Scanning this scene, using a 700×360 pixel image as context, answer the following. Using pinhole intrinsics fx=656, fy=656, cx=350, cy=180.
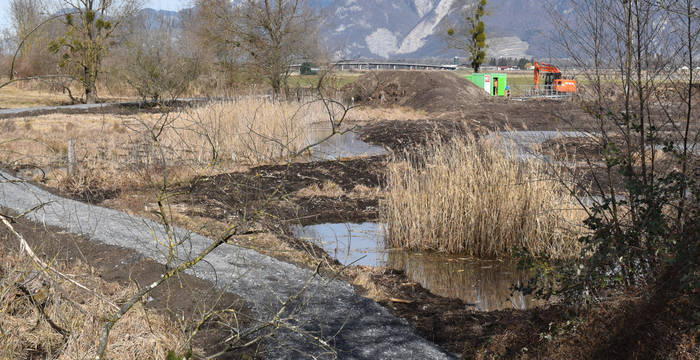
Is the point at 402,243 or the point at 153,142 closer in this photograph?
the point at 402,243

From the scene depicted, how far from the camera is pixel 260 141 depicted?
1331 centimetres

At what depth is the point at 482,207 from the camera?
7.23 m

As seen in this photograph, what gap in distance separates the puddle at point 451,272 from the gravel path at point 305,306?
21.1 inches

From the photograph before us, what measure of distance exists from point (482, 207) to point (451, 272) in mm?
802

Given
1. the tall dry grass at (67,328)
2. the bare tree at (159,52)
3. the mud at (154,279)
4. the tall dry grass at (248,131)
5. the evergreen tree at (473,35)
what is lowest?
the mud at (154,279)

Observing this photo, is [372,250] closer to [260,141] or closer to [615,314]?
[615,314]

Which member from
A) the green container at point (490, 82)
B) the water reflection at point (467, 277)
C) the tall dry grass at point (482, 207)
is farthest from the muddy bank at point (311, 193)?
the green container at point (490, 82)

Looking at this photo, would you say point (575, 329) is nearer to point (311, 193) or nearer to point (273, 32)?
point (311, 193)

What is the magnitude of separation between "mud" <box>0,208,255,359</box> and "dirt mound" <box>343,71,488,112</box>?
21.6m

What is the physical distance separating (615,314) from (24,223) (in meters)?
6.47

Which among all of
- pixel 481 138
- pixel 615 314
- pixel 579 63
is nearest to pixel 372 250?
pixel 481 138

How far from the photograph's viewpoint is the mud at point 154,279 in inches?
177

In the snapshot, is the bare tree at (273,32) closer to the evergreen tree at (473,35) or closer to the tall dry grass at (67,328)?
the evergreen tree at (473,35)

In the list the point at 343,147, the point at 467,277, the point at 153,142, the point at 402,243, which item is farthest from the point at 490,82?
the point at 467,277
